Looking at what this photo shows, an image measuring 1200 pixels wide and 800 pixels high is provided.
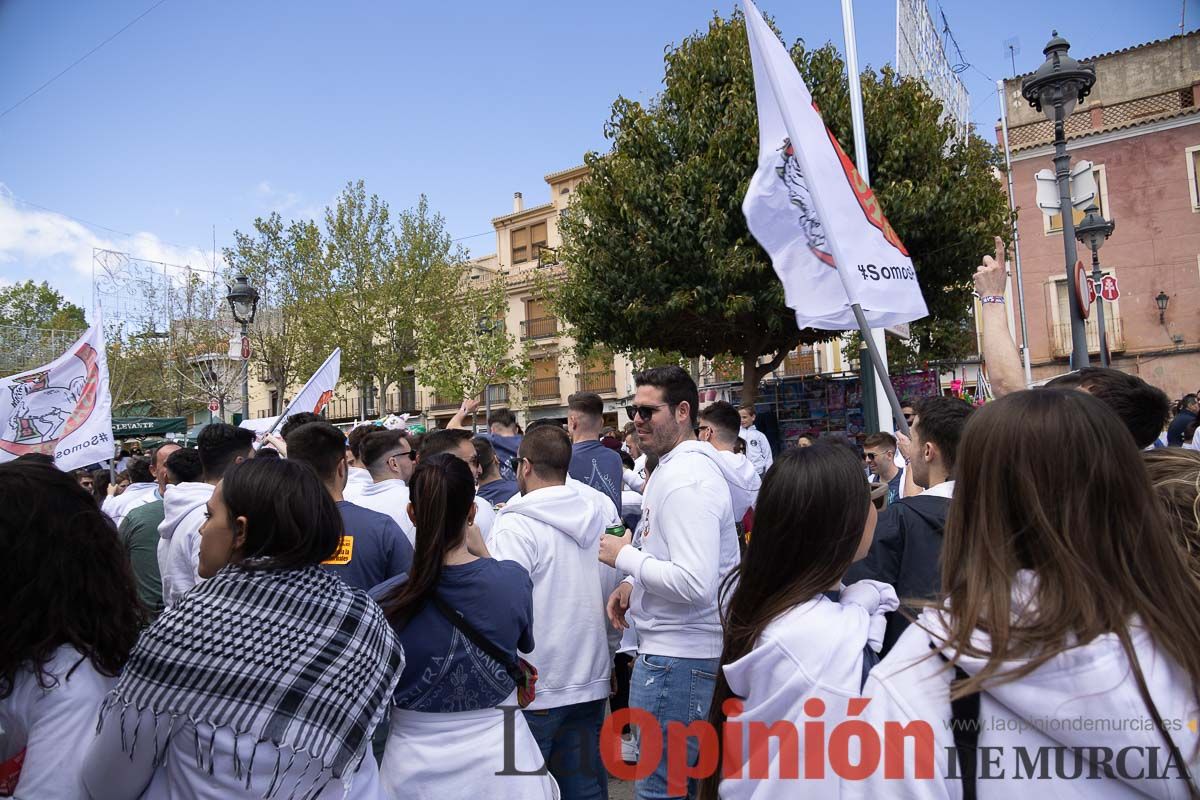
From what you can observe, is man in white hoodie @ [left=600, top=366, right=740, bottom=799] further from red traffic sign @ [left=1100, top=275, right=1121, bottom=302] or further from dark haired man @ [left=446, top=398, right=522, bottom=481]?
red traffic sign @ [left=1100, top=275, right=1121, bottom=302]

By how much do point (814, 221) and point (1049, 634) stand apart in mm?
3446

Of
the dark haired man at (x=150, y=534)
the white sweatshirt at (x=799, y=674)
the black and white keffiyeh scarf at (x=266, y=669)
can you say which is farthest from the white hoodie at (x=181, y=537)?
the white sweatshirt at (x=799, y=674)

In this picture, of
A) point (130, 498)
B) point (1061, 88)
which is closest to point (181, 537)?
point (130, 498)

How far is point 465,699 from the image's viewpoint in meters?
2.40

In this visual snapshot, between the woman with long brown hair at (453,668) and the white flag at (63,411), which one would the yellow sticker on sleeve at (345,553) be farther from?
the white flag at (63,411)

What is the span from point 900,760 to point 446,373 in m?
27.1

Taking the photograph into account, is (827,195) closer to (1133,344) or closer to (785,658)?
(785,658)

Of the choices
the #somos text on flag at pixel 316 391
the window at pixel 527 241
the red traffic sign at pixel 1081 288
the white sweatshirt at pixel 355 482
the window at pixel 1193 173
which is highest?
the window at pixel 527 241

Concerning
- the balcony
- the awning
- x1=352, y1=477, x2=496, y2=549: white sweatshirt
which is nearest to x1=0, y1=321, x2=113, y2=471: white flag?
x1=352, y1=477, x2=496, y2=549: white sweatshirt

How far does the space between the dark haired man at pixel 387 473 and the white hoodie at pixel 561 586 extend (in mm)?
998

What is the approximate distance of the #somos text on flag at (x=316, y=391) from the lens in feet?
23.6

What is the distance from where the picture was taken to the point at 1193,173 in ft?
74.1

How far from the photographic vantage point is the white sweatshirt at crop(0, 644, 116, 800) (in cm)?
176

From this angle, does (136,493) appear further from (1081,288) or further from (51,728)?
(1081,288)
